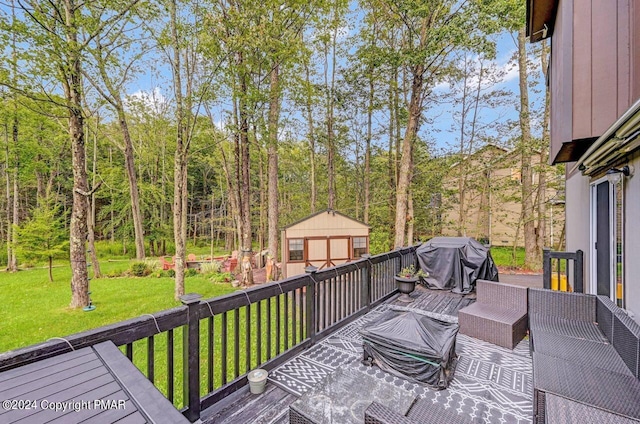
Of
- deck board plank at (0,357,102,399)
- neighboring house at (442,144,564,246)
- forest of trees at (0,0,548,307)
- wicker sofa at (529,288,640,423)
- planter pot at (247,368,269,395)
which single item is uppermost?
forest of trees at (0,0,548,307)

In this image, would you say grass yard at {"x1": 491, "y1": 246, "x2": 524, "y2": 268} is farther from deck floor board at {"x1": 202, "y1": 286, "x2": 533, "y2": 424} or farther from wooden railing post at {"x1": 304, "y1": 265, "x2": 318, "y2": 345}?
wooden railing post at {"x1": 304, "y1": 265, "x2": 318, "y2": 345}

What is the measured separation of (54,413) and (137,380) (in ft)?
0.89

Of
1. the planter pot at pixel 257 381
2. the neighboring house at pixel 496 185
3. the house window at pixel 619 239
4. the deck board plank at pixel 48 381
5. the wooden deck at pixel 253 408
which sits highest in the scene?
the neighboring house at pixel 496 185

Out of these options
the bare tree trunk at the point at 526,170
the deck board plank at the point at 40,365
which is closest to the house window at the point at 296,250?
the bare tree trunk at the point at 526,170

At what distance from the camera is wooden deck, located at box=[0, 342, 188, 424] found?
1.01 metres

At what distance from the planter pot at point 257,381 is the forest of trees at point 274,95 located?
21.0 feet

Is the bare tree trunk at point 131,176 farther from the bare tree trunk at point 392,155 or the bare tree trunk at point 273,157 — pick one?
the bare tree trunk at point 392,155

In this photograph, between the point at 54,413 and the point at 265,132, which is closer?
the point at 54,413

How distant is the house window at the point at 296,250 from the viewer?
32.8 ft

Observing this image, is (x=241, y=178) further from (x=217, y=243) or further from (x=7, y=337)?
(x=217, y=243)

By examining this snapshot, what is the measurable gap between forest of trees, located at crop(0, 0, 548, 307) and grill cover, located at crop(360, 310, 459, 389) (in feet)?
20.8

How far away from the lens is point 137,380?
1.23 meters

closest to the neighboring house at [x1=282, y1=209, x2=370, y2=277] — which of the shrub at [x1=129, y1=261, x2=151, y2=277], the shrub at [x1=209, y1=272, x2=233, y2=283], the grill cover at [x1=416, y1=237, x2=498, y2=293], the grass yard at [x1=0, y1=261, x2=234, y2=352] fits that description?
the grass yard at [x1=0, y1=261, x2=234, y2=352]

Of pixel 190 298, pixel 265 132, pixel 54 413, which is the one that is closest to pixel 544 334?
pixel 190 298
